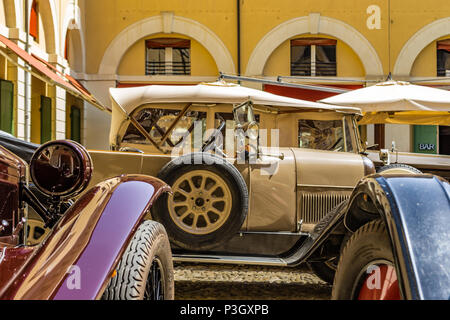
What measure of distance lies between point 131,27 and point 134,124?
10.4 meters

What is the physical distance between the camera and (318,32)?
1466 cm

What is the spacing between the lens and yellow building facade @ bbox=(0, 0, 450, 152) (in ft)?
47.9

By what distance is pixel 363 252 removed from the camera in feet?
5.53

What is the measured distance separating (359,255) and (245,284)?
3.01m

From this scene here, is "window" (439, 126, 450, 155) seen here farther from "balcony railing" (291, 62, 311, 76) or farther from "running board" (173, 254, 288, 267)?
"running board" (173, 254, 288, 267)

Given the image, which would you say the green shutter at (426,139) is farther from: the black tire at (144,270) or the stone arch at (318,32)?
the black tire at (144,270)

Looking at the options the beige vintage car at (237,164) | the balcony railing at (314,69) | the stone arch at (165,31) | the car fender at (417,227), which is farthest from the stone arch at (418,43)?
the car fender at (417,227)

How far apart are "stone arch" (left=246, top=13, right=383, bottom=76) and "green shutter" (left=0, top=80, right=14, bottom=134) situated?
21.8ft

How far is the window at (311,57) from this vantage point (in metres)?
15.0

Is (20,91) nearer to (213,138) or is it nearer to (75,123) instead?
(75,123)

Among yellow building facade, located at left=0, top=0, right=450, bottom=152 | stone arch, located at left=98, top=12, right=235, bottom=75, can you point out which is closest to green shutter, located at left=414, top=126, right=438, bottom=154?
yellow building facade, located at left=0, top=0, right=450, bottom=152

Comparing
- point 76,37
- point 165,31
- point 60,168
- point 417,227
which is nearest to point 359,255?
point 417,227

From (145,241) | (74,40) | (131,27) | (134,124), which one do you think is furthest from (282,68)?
(145,241)
